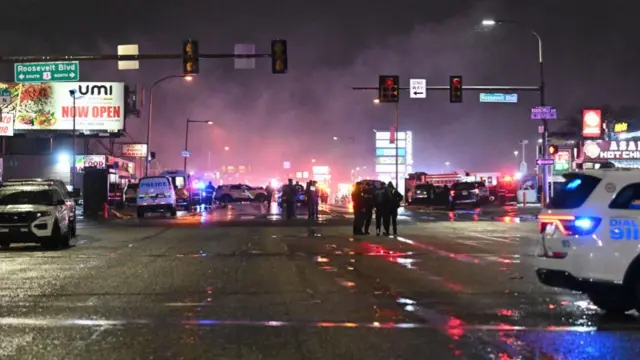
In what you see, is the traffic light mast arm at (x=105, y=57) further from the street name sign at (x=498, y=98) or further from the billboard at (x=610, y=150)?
the billboard at (x=610, y=150)

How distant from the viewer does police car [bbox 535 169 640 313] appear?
7.56 m

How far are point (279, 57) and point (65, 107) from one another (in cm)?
4253

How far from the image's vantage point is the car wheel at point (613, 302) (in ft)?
26.0

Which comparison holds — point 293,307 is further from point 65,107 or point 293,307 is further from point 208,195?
point 65,107

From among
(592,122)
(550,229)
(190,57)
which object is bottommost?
→ (550,229)

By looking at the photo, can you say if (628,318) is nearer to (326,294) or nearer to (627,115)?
(326,294)

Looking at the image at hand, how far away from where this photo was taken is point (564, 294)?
982 cm

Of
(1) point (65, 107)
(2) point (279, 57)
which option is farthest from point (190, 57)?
(1) point (65, 107)

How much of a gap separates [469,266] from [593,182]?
5558mm

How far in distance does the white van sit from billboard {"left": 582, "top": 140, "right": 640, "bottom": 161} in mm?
29671

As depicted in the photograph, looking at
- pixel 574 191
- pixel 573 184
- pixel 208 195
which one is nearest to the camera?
pixel 574 191

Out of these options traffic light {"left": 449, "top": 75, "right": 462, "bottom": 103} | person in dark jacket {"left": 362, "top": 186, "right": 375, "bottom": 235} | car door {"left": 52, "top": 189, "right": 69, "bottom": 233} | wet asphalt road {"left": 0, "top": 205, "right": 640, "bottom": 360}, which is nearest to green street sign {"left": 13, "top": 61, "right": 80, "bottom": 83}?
car door {"left": 52, "top": 189, "right": 69, "bottom": 233}

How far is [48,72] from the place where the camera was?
27734 mm

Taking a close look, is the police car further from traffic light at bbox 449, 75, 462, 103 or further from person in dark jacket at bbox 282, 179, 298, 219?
traffic light at bbox 449, 75, 462, 103
